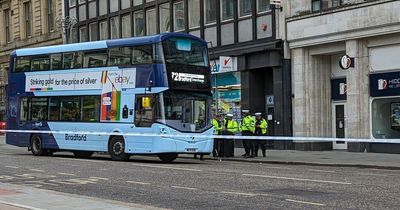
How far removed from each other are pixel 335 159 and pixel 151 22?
1765cm

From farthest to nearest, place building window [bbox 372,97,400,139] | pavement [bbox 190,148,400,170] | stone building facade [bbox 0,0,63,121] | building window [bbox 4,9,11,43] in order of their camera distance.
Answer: building window [bbox 4,9,11,43] → stone building facade [bbox 0,0,63,121] → building window [bbox 372,97,400,139] → pavement [bbox 190,148,400,170]

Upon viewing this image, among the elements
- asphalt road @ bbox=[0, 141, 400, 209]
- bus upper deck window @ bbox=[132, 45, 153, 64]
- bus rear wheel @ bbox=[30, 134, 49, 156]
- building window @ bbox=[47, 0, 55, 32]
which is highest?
building window @ bbox=[47, 0, 55, 32]

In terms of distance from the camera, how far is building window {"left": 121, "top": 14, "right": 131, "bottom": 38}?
38.6m

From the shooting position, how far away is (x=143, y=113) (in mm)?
21734

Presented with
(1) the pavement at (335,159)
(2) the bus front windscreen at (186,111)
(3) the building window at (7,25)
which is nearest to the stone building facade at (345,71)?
(1) the pavement at (335,159)

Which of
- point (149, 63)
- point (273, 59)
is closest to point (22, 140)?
point (149, 63)

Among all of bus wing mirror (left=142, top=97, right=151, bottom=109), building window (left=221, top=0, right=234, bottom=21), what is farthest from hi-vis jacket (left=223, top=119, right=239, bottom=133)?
building window (left=221, top=0, right=234, bottom=21)

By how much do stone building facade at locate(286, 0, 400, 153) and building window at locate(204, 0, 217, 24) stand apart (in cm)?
515

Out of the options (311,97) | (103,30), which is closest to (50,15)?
(103,30)

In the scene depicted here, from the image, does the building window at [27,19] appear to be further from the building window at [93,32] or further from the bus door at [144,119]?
the bus door at [144,119]

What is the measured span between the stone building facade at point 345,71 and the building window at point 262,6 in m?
1.46

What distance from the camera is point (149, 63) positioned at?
70.7 ft

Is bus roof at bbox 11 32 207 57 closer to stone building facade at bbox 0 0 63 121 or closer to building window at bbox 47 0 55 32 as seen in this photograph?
stone building facade at bbox 0 0 63 121

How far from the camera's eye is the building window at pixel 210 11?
3234 centimetres
